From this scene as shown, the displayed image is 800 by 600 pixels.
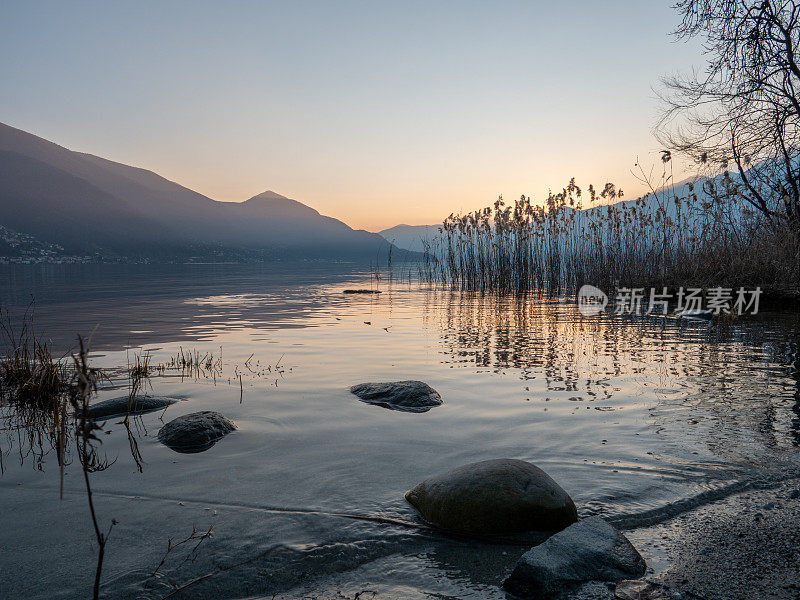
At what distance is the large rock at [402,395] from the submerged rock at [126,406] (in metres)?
2.23

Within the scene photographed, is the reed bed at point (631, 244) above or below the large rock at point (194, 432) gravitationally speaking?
above

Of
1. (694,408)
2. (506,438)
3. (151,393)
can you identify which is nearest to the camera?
(506,438)

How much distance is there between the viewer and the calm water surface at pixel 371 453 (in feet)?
8.46

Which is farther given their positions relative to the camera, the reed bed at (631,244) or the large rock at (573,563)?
the reed bed at (631,244)

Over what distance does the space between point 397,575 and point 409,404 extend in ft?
10.2

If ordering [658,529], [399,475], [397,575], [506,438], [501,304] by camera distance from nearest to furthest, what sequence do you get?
[397,575], [658,529], [399,475], [506,438], [501,304]

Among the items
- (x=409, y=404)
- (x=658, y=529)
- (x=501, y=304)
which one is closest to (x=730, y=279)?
(x=501, y=304)

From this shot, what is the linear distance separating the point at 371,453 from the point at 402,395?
5.14ft

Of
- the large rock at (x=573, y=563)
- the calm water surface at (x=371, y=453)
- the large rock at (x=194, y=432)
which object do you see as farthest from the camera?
the large rock at (x=194, y=432)

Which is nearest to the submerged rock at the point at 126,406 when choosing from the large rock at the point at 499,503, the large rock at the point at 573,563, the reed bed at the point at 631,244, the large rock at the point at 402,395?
the large rock at the point at 402,395

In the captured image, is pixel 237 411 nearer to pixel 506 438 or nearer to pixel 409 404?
pixel 409 404

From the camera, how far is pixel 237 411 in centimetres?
541

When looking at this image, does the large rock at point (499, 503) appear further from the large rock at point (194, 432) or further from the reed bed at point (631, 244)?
the reed bed at point (631, 244)

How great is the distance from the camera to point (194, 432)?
4.47 meters
